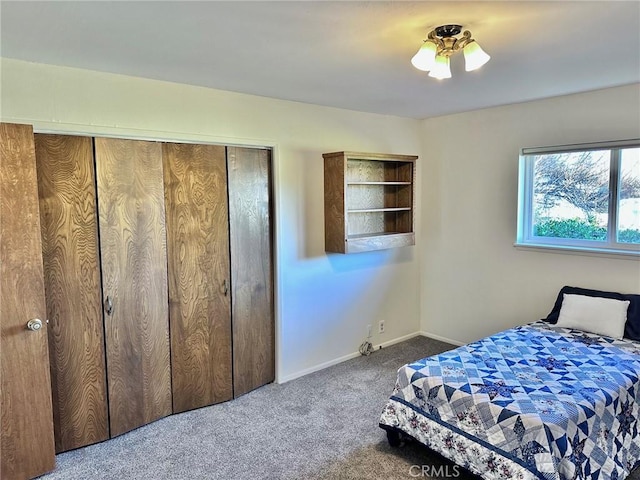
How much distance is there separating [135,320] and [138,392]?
0.49 m

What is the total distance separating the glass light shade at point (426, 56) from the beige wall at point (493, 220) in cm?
203

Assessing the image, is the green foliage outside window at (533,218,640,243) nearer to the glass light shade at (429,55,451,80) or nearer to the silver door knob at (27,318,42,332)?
the glass light shade at (429,55,451,80)

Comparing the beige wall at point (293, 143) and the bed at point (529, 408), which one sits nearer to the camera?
the bed at point (529, 408)

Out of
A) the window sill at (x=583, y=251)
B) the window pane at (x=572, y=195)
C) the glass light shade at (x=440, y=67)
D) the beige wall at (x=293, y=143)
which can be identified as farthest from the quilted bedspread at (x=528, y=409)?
the glass light shade at (x=440, y=67)

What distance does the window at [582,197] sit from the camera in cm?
318

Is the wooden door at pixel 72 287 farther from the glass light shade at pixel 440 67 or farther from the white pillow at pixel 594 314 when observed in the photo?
the white pillow at pixel 594 314

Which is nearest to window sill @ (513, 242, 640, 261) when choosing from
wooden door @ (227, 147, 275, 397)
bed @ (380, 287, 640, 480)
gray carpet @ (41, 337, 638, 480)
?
bed @ (380, 287, 640, 480)

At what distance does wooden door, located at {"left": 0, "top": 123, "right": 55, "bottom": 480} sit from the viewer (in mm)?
2186

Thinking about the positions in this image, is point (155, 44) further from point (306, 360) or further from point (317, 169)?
point (306, 360)

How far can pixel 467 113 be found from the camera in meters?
4.02

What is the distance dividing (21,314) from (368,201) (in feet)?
9.11

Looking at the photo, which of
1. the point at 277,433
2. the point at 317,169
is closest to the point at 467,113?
the point at 317,169

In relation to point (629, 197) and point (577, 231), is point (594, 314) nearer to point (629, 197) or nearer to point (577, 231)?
point (577, 231)

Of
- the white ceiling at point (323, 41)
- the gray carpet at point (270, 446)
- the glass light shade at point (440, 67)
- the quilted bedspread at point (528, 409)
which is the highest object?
the white ceiling at point (323, 41)
